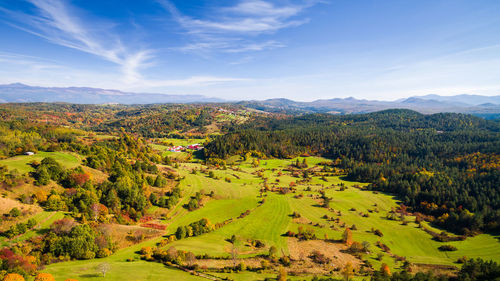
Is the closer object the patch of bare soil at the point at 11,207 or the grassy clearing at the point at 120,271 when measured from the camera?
the grassy clearing at the point at 120,271

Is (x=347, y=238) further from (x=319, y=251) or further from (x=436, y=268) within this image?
(x=436, y=268)

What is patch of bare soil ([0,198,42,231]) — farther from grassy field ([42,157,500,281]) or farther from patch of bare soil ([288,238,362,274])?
patch of bare soil ([288,238,362,274])

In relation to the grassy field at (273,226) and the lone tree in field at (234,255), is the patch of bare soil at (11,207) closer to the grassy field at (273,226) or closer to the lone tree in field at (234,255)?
the grassy field at (273,226)

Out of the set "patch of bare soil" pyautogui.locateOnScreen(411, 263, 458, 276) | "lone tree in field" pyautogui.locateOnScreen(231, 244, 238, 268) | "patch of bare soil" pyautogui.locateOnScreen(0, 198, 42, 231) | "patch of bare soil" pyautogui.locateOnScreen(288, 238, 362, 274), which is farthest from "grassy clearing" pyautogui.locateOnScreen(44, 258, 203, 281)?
"patch of bare soil" pyautogui.locateOnScreen(411, 263, 458, 276)

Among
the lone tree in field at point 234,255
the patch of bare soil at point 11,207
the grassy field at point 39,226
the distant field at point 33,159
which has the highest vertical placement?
the distant field at point 33,159

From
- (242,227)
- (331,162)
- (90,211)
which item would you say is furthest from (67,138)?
(331,162)

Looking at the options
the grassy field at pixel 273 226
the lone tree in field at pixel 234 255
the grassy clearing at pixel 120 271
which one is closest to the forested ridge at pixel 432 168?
the grassy field at pixel 273 226

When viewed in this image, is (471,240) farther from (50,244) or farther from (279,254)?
(50,244)
